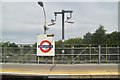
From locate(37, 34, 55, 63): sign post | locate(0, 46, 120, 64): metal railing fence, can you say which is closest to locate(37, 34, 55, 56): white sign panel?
locate(37, 34, 55, 63): sign post

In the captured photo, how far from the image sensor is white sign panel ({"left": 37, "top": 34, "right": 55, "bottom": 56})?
1884cm

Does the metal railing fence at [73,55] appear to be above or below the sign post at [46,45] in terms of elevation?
below

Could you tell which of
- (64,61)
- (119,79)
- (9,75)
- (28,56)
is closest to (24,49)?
(28,56)

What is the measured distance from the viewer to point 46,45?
62.0 ft

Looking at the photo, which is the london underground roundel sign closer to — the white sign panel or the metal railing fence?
the white sign panel

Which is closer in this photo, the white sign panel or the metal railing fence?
the white sign panel

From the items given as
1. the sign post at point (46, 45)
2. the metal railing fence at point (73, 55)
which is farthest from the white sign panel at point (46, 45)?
the metal railing fence at point (73, 55)

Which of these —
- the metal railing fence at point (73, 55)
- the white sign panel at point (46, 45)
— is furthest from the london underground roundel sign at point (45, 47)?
the metal railing fence at point (73, 55)

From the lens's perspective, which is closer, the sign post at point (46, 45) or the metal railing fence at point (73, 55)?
the sign post at point (46, 45)

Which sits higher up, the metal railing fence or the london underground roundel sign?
the london underground roundel sign

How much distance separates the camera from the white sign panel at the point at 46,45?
61.8 ft

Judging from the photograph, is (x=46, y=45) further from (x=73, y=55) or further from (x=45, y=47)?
(x=73, y=55)

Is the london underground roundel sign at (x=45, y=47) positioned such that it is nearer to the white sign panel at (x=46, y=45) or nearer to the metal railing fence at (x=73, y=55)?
the white sign panel at (x=46, y=45)

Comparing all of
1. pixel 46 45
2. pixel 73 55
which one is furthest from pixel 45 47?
pixel 73 55
